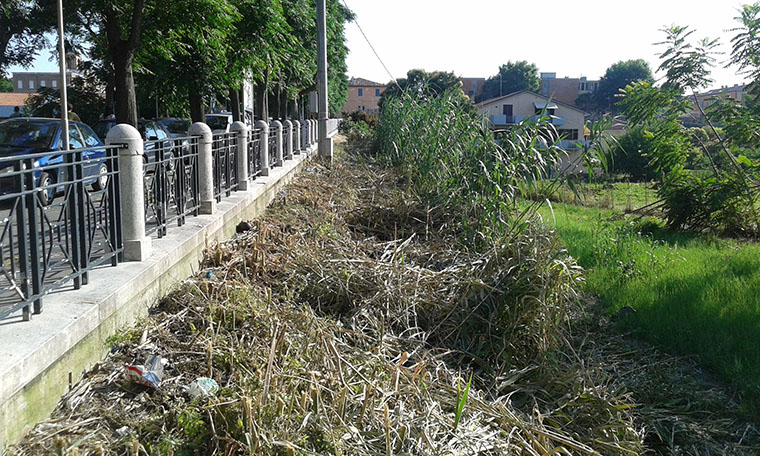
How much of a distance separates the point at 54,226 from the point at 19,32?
2525 centimetres

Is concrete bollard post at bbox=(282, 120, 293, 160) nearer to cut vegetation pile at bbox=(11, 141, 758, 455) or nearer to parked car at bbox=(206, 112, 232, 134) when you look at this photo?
cut vegetation pile at bbox=(11, 141, 758, 455)

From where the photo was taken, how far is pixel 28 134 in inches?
466

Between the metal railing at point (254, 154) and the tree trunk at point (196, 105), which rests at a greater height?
the tree trunk at point (196, 105)

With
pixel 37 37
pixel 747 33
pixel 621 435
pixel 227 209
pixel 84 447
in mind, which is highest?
pixel 37 37

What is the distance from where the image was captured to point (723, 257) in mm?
10031

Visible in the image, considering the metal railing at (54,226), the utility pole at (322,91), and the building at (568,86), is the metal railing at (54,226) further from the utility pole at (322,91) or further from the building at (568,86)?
the building at (568,86)

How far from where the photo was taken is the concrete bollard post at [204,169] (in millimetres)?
7609

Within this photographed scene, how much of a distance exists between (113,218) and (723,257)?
342 inches

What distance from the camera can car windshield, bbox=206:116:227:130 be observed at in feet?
82.8

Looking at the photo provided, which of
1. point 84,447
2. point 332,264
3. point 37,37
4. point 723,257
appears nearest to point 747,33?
point 723,257

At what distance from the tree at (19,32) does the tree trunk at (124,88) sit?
6.41 meters

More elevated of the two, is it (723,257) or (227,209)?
(227,209)

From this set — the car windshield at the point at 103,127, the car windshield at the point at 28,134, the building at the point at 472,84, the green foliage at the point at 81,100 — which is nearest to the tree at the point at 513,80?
the building at the point at 472,84

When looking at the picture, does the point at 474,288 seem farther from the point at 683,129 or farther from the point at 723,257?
the point at 683,129
